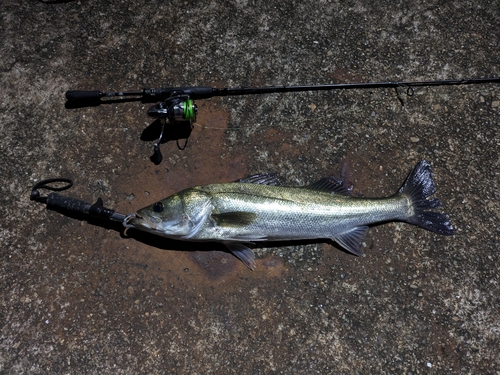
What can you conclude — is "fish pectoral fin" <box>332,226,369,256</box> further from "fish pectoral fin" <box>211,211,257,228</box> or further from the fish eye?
the fish eye

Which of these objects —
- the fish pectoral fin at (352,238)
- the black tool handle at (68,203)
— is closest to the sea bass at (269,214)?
the fish pectoral fin at (352,238)

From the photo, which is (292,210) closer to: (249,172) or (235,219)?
(235,219)

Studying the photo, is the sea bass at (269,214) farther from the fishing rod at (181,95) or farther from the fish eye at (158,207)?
the fishing rod at (181,95)

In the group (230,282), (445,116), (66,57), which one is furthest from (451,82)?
(66,57)

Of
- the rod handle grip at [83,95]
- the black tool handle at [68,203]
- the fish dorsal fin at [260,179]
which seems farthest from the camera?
the rod handle grip at [83,95]

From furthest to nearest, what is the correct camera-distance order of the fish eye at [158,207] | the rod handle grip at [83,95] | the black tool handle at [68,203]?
the rod handle grip at [83,95]
the black tool handle at [68,203]
the fish eye at [158,207]

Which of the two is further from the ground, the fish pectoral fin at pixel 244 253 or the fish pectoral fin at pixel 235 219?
the fish pectoral fin at pixel 235 219

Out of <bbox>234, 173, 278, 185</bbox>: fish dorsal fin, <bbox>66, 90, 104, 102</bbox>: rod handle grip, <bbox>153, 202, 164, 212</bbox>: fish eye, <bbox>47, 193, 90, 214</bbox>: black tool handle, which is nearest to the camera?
<bbox>153, 202, 164, 212</bbox>: fish eye

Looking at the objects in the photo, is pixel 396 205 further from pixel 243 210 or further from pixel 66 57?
pixel 66 57

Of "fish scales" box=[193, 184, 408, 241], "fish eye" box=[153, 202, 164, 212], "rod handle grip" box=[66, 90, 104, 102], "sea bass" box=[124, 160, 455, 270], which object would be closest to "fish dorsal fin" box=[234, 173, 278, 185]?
"sea bass" box=[124, 160, 455, 270]
